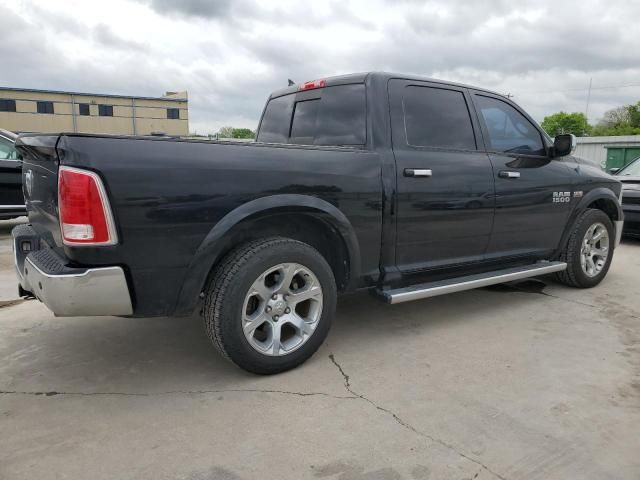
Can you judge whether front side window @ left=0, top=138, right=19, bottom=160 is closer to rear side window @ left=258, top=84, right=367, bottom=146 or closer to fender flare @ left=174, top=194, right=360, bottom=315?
rear side window @ left=258, top=84, right=367, bottom=146

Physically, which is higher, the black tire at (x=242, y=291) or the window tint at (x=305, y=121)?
the window tint at (x=305, y=121)

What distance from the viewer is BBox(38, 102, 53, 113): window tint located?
37.3 metres

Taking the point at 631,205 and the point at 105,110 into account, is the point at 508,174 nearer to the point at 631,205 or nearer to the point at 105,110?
the point at 631,205

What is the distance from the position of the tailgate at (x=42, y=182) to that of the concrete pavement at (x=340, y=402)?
908 mm

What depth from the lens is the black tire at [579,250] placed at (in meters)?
4.71

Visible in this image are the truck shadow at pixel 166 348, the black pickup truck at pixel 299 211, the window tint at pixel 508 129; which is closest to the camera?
the black pickup truck at pixel 299 211

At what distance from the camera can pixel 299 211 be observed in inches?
116

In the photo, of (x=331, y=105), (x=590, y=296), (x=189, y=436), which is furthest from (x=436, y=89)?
(x=189, y=436)

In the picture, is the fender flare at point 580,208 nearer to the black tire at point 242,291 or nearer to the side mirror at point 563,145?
the side mirror at point 563,145

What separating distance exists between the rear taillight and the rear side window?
1.74 meters

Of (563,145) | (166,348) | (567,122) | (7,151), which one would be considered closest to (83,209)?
(166,348)

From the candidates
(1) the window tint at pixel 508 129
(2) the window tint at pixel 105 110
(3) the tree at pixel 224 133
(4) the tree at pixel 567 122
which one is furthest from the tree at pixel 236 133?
(4) the tree at pixel 567 122

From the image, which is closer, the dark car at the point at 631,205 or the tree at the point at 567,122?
the dark car at the point at 631,205

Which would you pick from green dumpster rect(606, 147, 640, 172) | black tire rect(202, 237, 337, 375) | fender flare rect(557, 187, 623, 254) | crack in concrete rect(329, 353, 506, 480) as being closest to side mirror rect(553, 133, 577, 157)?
fender flare rect(557, 187, 623, 254)
